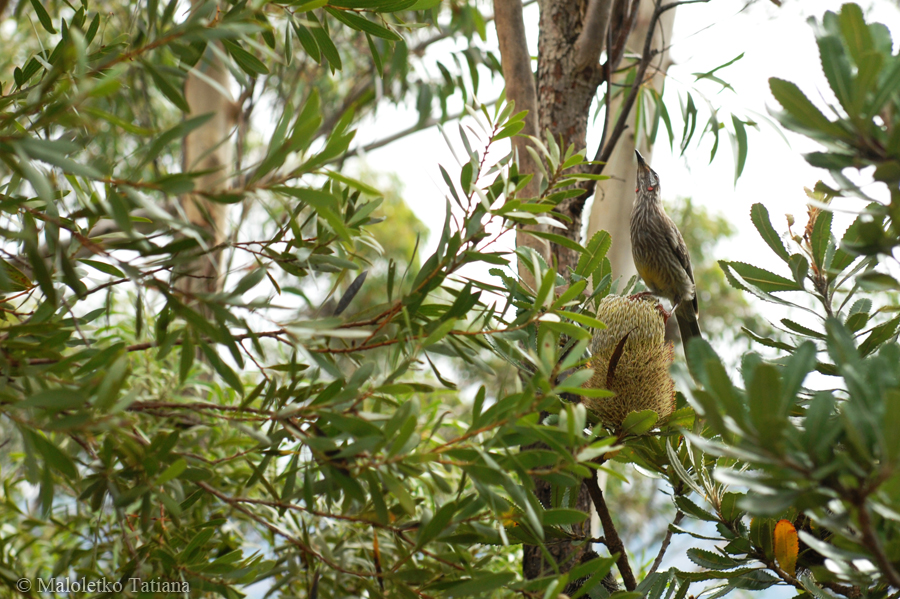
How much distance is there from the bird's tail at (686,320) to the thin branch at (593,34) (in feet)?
2.71

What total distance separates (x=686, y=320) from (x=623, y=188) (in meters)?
0.49

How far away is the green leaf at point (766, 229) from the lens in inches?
35.0

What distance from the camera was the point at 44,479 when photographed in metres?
0.63

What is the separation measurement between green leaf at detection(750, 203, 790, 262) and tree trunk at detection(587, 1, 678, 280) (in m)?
0.58

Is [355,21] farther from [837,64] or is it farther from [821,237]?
[821,237]

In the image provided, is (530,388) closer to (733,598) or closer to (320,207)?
(320,207)

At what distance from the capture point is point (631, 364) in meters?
0.95

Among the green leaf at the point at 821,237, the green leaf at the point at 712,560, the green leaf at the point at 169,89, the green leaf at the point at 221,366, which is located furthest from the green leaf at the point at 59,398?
the green leaf at the point at 821,237

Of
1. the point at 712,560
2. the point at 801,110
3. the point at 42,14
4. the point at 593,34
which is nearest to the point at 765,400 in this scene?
the point at 801,110

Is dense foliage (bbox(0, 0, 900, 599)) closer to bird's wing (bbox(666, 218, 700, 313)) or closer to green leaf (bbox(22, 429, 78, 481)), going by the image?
green leaf (bbox(22, 429, 78, 481))

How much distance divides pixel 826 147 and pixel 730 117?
45.7 inches

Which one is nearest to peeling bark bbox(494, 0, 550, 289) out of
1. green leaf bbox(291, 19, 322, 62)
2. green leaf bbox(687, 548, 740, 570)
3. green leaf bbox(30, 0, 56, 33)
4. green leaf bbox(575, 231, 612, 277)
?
green leaf bbox(575, 231, 612, 277)

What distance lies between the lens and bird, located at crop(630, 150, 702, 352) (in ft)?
5.74

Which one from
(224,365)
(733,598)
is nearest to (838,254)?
(224,365)
